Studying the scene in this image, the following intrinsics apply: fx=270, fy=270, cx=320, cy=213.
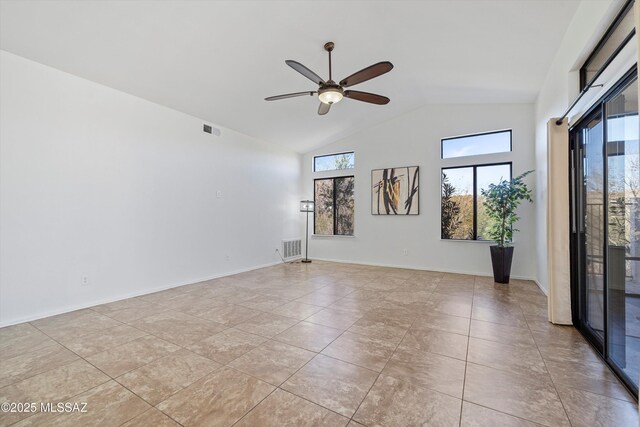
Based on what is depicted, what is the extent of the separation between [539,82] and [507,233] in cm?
252

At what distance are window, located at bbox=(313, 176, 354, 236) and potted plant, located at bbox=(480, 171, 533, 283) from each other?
3.20 meters

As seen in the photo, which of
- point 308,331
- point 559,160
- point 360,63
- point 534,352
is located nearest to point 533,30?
point 559,160

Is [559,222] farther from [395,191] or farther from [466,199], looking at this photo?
[395,191]

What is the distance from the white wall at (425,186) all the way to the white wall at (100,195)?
3002mm

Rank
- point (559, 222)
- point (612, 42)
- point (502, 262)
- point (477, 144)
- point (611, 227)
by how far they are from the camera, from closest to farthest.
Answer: point (611, 227), point (612, 42), point (559, 222), point (502, 262), point (477, 144)

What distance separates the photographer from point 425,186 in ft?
19.8

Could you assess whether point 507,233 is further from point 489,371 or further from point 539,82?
point 489,371

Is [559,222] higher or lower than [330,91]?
lower

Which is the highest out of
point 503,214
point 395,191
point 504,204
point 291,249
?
point 395,191

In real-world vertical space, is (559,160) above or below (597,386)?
above

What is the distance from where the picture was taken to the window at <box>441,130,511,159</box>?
17.5ft

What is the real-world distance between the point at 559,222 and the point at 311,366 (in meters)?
3.06

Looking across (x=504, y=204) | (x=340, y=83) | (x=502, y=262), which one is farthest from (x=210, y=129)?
(x=502, y=262)

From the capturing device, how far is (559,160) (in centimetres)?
298
